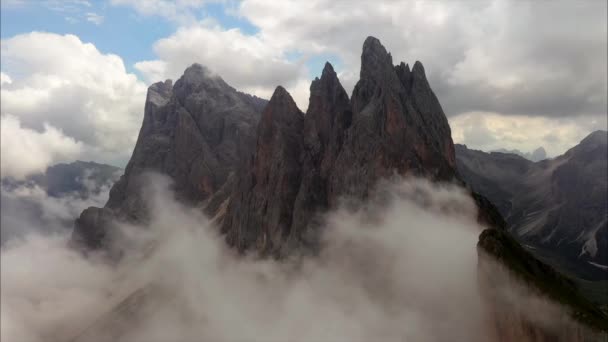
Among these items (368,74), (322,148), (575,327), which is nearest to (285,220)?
(322,148)

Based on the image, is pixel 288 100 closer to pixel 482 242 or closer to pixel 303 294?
pixel 303 294

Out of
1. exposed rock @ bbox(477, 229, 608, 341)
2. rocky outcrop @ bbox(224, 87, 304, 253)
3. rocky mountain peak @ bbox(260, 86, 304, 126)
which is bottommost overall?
exposed rock @ bbox(477, 229, 608, 341)

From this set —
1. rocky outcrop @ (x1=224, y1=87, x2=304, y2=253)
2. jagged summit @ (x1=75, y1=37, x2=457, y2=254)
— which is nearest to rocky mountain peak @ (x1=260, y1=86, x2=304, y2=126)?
rocky outcrop @ (x1=224, y1=87, x2=304, y2=253)

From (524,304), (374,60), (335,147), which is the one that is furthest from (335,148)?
(524,304)

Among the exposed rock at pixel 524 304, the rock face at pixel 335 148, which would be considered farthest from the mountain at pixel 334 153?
the exposed rock at pixel 524 304

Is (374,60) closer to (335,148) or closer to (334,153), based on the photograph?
(335,148)

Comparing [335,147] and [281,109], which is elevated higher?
[281,109]

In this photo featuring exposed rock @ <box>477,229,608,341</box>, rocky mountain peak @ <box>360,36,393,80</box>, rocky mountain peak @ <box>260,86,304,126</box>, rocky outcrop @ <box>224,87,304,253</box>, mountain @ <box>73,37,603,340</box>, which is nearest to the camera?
exposed rock @ <box>477,229,608,341</box>

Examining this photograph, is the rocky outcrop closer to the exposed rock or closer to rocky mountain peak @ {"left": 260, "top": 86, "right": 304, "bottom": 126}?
rocky mountain peak @ {"left": 260, "top": 86, "right": 304, "bottom": 126}

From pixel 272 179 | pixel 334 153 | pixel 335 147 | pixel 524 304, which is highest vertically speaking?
pixel 335 147
